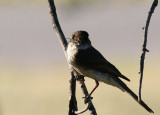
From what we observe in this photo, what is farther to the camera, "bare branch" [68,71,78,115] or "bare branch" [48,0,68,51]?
"bare branch" [48,0,68,51]

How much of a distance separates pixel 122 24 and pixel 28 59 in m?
8.46

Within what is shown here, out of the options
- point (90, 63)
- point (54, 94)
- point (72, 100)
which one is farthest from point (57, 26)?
point (54, 94)

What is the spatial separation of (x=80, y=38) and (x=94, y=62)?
462 mm

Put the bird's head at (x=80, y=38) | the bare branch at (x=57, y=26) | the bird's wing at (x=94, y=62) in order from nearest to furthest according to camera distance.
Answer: the bare branch at (x=57, y=26)
the bird's head at (x=80, y=38)
the bird's wing at (x=94, y=62)

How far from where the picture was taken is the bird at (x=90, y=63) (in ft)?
30.9

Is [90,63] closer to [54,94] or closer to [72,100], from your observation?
[72,100]

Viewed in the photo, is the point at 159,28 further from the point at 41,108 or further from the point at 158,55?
the point at 41,108

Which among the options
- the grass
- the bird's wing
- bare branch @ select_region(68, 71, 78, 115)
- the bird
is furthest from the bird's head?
the grass

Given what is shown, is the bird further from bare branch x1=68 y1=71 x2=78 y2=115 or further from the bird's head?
bare branch x1=68 y1=71 x2=78 y2=115

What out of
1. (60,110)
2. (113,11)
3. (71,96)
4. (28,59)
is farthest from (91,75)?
(113,11)

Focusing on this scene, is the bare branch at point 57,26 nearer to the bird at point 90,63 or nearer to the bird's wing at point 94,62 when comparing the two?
the bird at point 90,63

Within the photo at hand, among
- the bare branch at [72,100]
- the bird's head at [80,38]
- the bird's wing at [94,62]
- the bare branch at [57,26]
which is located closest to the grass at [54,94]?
the bird's wing at [94,62]

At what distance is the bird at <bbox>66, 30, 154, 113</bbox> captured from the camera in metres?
9.43

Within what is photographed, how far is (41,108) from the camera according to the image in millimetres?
21125
